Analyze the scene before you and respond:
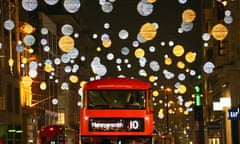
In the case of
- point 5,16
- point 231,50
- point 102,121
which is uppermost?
point 5,16

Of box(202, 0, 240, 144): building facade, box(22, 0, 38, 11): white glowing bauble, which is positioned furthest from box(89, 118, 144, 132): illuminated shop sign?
box(202, 0, 240, 144): building facade

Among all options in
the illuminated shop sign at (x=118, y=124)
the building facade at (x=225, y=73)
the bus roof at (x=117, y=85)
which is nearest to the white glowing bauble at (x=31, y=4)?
the bus roof at (x=117, y=85)

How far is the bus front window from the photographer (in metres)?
24.3

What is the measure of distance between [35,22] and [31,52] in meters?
5.47

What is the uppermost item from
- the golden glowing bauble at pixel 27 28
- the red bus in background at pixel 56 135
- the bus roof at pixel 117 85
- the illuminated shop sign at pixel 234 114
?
the golden glowing bauble at pixel 27 28

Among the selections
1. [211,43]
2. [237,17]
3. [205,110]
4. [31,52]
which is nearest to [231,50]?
[237,17]

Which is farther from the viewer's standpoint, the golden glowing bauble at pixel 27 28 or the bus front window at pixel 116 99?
the golden glowing bauble at pixel 27 28

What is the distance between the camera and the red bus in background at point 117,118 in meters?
23.6

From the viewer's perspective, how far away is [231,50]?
147ft

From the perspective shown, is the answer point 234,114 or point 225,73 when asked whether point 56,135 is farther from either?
point 225,73

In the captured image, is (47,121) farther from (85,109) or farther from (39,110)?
(85,109)

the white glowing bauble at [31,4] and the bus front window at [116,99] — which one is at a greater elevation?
the white glowing bauble at [31,4]

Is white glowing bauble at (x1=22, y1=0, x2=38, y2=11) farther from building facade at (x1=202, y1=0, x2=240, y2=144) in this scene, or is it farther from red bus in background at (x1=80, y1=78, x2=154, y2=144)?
building facade at (x1=202, y1=0, x2=240, y2=144)

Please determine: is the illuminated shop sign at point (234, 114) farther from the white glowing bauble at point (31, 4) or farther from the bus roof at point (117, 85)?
the white glowing bauble at point (31, 4)
